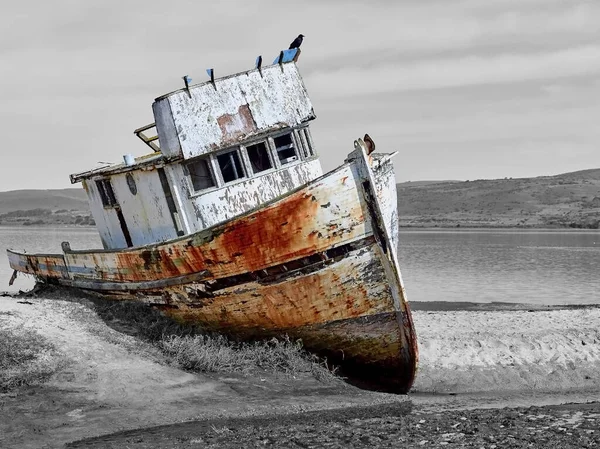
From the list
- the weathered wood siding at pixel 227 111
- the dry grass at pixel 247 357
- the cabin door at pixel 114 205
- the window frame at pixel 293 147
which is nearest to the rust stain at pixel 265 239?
the dry grass at pixel 247 357

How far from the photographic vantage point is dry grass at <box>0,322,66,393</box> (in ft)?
30.3

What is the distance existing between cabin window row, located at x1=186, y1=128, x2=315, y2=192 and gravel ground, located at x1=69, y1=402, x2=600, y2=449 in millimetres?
4095

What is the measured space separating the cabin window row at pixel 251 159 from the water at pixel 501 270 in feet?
28.8

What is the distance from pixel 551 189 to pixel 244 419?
210 ft

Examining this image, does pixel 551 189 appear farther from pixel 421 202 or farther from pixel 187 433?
pixel 187 433

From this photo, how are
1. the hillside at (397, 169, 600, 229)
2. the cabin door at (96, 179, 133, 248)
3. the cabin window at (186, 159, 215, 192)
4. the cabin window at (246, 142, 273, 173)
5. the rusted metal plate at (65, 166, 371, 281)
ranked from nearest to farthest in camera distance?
the rusted metal plate at (65, 166, 371, 281) → the cabin window at (186, 159, 215, 192) → the cabin window at (246, 142, 273, 173) → the cabin door at (96, 179, 133, 248) → the hillside at (397, 169, 600, 229)

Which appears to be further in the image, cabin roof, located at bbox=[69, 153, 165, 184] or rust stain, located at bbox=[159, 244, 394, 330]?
cabin roof, located at bbox=[69, 153, 165, 184]

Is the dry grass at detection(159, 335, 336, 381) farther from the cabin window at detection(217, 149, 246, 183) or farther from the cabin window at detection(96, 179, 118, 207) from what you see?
the cabin window at detection(96, 179, 118, 207)

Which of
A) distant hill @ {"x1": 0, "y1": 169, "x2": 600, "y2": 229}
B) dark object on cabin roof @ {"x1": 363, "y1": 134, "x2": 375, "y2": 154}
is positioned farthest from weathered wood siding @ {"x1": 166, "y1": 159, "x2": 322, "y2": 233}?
distant hill @ {"x1": 0, "y1": 169, "x2": 600, "y2": 229}

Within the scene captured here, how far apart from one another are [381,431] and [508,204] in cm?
5947

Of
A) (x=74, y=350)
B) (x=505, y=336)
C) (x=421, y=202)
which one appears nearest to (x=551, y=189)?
(x=421, y=202)

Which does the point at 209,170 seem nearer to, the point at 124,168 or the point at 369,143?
the point at 124,168

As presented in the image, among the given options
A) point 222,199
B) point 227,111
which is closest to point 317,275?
point 222,199

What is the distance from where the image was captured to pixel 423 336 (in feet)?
41.8
